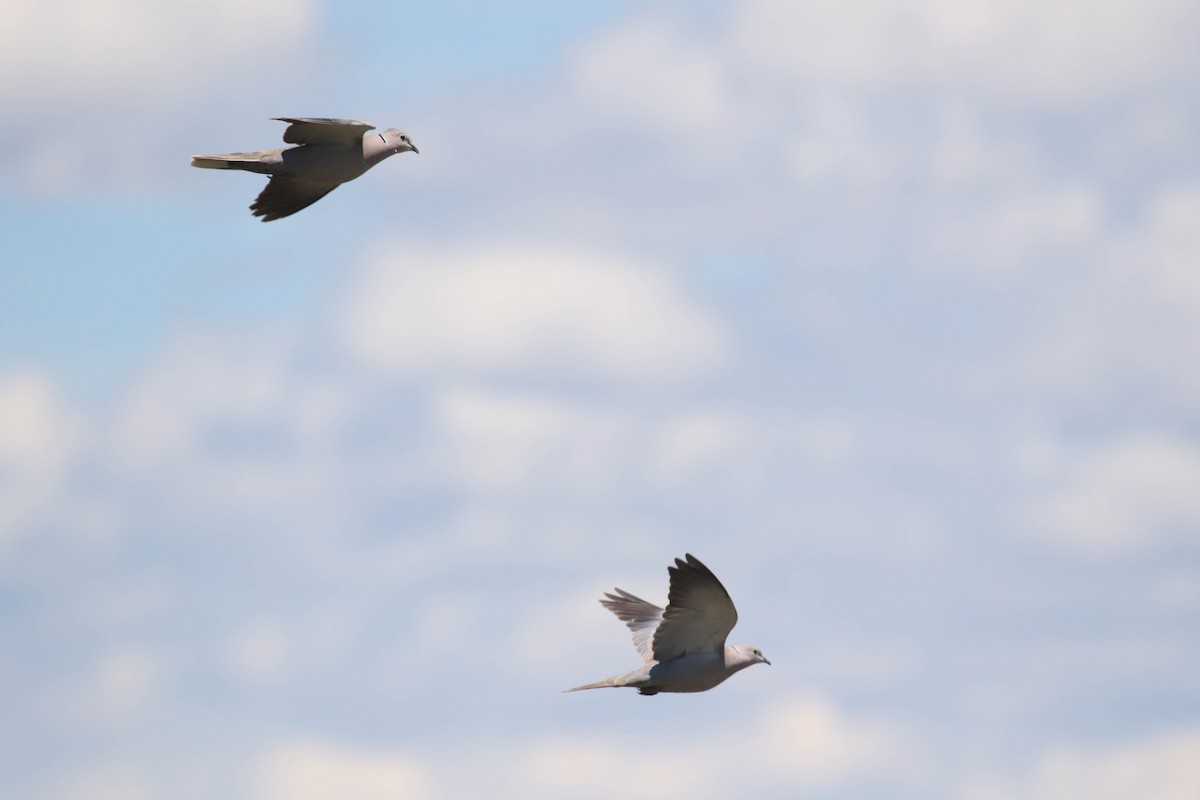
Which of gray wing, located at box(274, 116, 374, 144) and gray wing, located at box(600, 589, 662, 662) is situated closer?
gray wing, located at box(274, 116, 374, 144)

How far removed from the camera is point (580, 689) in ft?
79.2

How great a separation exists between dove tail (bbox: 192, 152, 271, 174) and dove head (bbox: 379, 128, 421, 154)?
1586 millimetres

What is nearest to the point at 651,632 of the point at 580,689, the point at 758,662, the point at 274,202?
the point at 758,662

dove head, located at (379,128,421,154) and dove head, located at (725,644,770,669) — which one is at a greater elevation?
dove head, located at (379,128,421,154)

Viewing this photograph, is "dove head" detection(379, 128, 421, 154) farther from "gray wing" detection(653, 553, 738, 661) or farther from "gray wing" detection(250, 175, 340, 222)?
"gray wing" detection(653, 553, 738, 661)

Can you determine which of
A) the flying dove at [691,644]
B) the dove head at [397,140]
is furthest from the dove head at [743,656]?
the dove head at [397,140]

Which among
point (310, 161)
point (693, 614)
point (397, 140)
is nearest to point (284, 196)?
point (310, 161)

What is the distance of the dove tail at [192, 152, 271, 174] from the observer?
80.8ft

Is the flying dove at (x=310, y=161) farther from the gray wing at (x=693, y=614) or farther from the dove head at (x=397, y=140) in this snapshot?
the gray wing at (x=693, y=614)

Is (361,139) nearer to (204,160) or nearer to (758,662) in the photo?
(204,160)

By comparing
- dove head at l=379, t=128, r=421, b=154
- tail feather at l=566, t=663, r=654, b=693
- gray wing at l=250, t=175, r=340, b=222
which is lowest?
tail feather at l=566, t=663, r=654, b=693

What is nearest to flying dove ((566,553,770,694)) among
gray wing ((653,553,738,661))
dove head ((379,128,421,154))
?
gray wing ((653,553,738,661))

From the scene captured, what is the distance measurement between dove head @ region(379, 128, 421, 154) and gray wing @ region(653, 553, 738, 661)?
644cm

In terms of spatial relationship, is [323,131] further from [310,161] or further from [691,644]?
[691,644]
